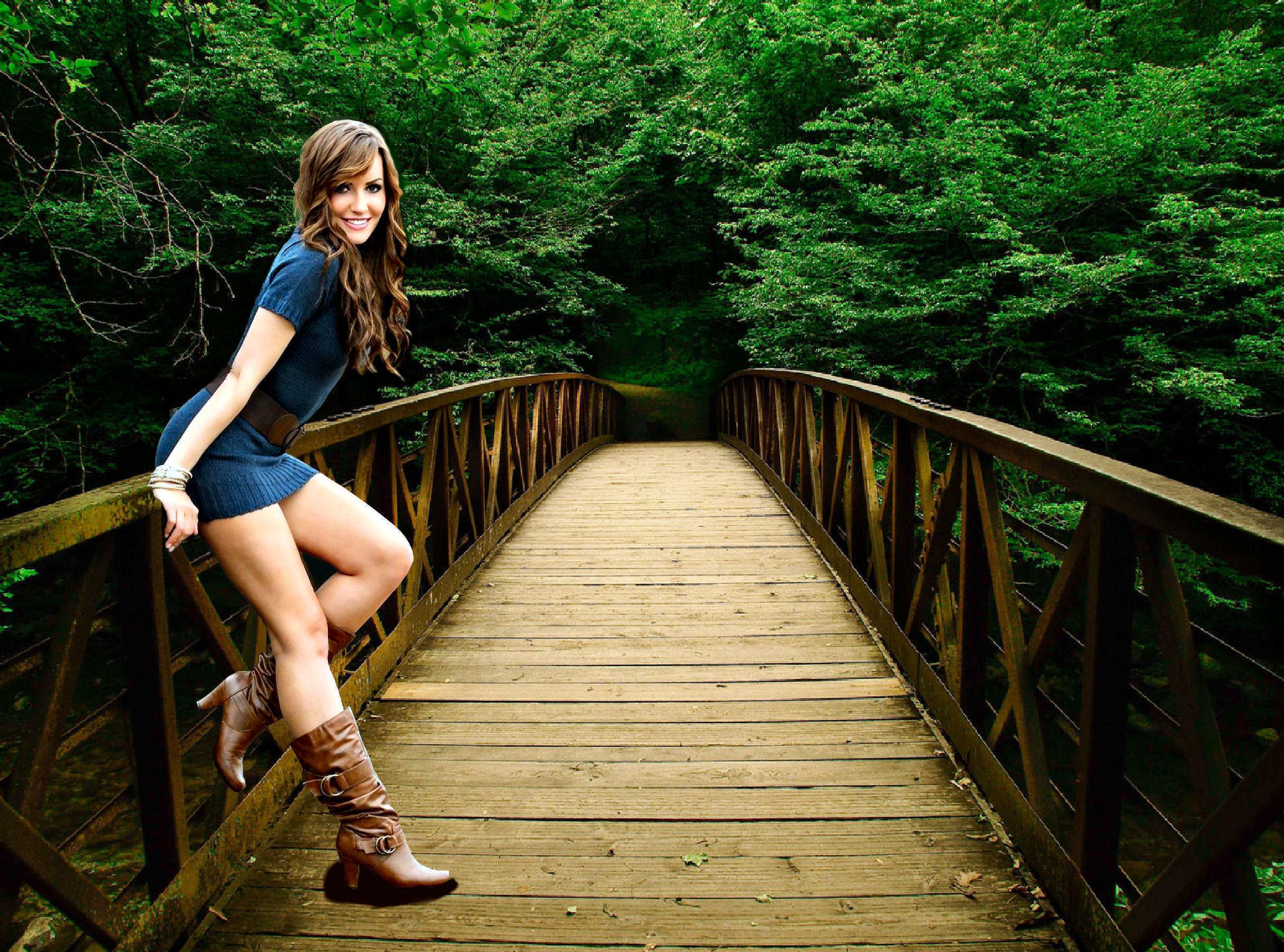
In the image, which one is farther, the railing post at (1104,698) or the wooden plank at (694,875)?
the wooden plank at (694,875)

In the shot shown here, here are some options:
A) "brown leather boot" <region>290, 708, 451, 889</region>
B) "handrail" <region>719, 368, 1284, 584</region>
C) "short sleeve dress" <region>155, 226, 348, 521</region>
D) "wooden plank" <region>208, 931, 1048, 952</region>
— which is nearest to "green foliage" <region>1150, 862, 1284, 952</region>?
"wooden plank" <region>208, 931, 1048, 952</region>

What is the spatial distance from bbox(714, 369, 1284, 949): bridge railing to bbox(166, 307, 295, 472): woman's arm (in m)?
1.66

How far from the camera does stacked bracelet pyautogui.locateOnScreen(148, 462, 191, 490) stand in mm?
1339

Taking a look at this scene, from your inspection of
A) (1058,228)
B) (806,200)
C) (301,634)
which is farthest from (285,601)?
(806,200)

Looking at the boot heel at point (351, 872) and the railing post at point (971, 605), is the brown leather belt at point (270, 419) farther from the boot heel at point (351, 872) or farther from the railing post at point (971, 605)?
the railing post at point (971, 605)

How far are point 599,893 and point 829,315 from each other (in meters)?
7.68

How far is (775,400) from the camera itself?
6.69 m

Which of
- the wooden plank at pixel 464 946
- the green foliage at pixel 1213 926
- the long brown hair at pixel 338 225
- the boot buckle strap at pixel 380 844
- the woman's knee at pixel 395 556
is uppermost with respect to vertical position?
the long brown hair at pixel 338 225

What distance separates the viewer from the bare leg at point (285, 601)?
150 cm

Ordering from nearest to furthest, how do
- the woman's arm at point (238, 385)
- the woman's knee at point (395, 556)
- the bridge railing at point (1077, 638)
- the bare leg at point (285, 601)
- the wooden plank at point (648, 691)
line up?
the bridge railing at point (1077, 638) → the woman's arm at point (238, 385) → the bare leg at point (285, 601) → the woman's knee at point (395, 556) → the wooden plank at point (648, 691)

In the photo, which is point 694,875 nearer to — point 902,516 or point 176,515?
point 176,515

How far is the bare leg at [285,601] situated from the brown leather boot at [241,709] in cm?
8

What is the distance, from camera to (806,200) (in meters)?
10.2

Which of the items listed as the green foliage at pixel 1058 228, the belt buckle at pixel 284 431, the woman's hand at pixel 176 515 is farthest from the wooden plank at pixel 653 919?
the green foliage at pixel 1058 228
